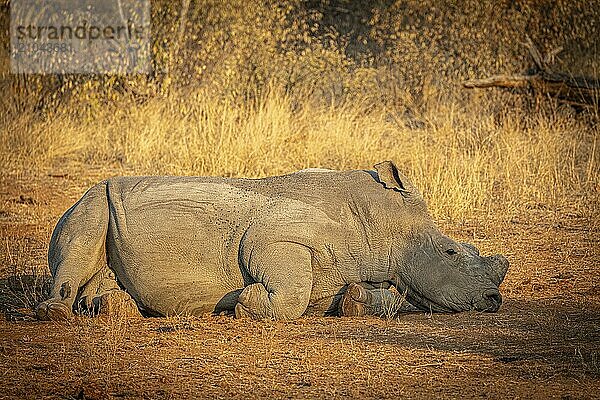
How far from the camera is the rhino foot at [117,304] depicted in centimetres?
630

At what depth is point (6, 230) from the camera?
9.84 m

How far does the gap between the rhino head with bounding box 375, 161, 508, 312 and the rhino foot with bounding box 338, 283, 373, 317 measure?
232 mm

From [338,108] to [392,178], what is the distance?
877cm

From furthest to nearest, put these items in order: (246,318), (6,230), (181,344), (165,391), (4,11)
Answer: (4,11), (6,230), (246,318), (181,344), (165,391)

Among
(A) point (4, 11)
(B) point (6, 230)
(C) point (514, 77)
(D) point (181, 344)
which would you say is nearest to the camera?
(D) point (181, 344)

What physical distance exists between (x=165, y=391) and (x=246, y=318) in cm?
130

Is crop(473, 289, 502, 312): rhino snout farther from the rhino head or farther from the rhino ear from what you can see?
the rhino ear

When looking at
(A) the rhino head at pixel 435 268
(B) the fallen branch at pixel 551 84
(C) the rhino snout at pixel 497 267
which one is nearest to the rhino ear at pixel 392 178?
(A) the rhino head at pixel 435 268

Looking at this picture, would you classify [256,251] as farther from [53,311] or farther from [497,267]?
[497,267]

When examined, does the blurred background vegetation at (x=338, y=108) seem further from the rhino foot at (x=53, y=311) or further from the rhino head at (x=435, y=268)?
the rhino foot at (x=53, y=311)

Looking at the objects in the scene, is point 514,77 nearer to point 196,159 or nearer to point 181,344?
point 196,159

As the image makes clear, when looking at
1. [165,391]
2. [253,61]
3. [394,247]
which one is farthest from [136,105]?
[165,391]

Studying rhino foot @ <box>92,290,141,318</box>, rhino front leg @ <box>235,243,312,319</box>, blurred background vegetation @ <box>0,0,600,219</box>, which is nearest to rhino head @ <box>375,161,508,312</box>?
rhino front leg @ <box>235,243,312,319</box>

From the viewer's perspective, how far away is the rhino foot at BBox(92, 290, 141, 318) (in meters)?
6.30
